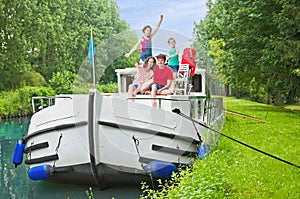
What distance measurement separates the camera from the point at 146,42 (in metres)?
9.48

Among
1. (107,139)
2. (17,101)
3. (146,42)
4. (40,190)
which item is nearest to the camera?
(107,139)

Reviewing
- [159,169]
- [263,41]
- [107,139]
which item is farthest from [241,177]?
[263,41]

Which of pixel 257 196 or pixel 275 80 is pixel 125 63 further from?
pixel 275 80

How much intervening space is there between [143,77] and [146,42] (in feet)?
2.73

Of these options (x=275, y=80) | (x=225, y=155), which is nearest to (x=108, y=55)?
(x=225, y=155)

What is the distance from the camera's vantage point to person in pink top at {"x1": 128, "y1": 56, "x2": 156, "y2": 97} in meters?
9.42

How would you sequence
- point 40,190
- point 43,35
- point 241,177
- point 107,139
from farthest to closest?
1. point 43,35
2. point 40,190
3. point 107,139
4. point 241,177

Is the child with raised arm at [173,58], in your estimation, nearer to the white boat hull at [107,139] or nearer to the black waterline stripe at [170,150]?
the white boat hull at [107,139]

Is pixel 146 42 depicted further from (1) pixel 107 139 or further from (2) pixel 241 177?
(2) pixel 241 177

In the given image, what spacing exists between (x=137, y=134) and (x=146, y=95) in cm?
114

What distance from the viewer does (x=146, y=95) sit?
966 centimetres

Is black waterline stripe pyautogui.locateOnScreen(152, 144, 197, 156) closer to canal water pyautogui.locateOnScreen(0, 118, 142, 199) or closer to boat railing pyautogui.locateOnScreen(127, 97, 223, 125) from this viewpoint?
boat railing pyautogui.locateOnScreen(127, 97, 223, 125)

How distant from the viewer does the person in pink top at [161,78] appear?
30.9 ft

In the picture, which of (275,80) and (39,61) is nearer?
(275,80)
